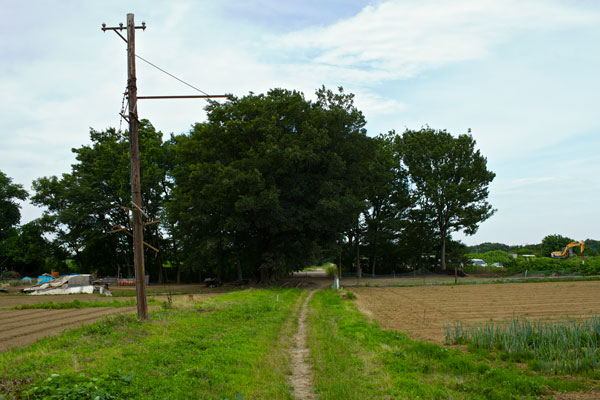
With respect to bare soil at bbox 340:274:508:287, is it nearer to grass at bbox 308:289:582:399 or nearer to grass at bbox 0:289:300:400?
grass at bbox 308:289:582:399

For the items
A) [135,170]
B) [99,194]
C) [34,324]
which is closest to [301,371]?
[135,170]

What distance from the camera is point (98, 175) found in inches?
1796

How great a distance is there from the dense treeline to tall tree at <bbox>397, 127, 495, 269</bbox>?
140 mm

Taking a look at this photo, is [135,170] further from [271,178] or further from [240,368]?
[271,178]

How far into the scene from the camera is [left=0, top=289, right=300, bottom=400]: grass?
20.7 feet

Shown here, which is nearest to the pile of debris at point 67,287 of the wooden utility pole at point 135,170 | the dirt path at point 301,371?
the wooden utility pole at point 135,170

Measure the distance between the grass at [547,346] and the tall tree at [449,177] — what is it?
43.7 m

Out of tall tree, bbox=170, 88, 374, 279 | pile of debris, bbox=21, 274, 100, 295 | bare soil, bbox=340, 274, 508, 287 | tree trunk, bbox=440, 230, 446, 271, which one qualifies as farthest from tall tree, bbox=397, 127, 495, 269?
pile of debris, bbox=21, 274, 100, 295

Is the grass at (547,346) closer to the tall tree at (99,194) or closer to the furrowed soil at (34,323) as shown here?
the furrowed soil at (34,323)

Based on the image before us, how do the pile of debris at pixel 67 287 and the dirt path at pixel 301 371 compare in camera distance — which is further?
the pile of debris at pixel 67 287

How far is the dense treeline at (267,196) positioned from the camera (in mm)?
32281

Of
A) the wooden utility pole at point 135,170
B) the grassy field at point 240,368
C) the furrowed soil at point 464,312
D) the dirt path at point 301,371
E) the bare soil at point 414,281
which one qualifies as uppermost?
the wooden utility pole at point 135,170

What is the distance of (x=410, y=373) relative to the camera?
8.06 m

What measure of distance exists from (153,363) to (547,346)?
845 cm
